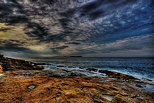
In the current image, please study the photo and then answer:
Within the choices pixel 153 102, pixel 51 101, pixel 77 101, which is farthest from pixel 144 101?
pixel 51 101

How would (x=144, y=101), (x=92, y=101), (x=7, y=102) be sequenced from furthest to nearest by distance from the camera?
(x=144, y=101) → (x=92, y=101) → (x=7, y=102)

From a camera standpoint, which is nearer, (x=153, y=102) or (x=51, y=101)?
(x=51, y=101)

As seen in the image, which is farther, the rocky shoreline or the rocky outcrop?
the rocky shoreline

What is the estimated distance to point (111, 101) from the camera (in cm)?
610

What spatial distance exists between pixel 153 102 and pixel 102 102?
4262mm

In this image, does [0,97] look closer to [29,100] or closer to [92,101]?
[29,100]

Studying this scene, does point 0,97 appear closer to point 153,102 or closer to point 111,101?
point 111,101

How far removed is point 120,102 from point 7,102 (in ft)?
25.1

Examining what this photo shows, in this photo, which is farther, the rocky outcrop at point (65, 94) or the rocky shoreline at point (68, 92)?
the rocky shoreline at point (68, 92)

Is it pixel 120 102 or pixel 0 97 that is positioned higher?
pixel 0 97

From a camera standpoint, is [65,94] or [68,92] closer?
[65,94]

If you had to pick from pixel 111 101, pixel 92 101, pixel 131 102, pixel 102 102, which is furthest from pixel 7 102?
pixel 131 102

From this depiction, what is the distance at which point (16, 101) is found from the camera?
210 inches

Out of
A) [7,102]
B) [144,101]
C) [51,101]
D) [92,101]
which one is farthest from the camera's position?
[144,101]
